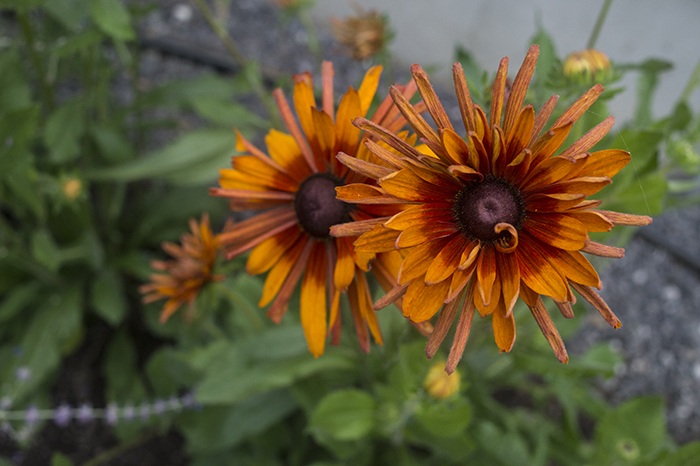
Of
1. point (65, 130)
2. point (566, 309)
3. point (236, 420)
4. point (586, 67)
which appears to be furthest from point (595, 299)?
point (65, 130)

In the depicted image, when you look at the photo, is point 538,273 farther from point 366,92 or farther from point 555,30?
point 555,30

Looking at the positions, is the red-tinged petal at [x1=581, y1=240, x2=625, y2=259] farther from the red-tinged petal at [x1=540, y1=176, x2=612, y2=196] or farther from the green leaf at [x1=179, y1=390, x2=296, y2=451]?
the green leaf at [x1=179, y1=390, x2=296, y2=451]

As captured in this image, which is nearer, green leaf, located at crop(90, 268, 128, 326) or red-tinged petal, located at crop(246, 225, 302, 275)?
red-tinged petal, located at crop(246, 225, 302, 275)

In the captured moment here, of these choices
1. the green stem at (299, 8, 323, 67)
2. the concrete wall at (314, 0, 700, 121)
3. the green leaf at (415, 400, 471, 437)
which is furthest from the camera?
the green stem at (299, 8, 323, 67)

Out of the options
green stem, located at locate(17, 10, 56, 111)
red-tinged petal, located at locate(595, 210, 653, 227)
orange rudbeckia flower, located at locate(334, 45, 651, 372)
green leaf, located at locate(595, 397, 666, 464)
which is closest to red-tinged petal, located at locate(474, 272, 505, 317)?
orange rudbeckia flower, located at locate(334, 45, 651, 372)

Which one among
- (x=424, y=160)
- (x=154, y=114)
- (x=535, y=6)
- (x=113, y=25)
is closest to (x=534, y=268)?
(x=424, y=160)

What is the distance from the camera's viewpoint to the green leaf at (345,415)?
0.88 metres

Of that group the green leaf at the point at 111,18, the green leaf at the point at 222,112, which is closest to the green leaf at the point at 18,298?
the green leaf at the point at 222,112

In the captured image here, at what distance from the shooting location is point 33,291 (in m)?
1.50

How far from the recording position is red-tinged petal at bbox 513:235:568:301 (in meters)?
0.43

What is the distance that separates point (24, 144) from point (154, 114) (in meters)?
1.19

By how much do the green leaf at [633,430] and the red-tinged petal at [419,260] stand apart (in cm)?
86

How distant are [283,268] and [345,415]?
1.37 ft

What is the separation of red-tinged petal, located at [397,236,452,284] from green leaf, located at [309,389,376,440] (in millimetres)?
504
